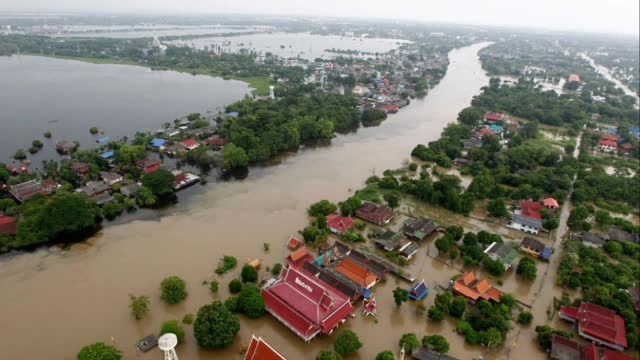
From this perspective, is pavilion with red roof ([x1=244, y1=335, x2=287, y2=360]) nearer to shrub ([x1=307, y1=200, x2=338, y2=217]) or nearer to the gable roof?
shrub ([x1=307, y1=200, x2=338, y2=217])

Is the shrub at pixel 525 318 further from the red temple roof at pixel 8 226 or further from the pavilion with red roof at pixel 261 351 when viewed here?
the red temple roof at pixel 8 226

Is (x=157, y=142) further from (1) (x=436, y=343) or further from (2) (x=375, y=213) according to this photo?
(1) (x=436, y=343)

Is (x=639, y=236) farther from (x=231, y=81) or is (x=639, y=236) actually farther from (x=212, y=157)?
(x=231, y=81)

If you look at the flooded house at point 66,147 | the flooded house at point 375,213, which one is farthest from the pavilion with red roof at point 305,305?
the flooded house at point 66,147

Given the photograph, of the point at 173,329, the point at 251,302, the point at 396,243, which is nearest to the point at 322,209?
the point at 396,243

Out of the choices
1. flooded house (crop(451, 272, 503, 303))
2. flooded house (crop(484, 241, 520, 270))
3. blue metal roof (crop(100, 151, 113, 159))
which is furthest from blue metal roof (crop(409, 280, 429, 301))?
blue metal roof (crop(100, 151, 113, 159))

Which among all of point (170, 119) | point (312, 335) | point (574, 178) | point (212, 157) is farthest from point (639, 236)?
point (170, 119)
